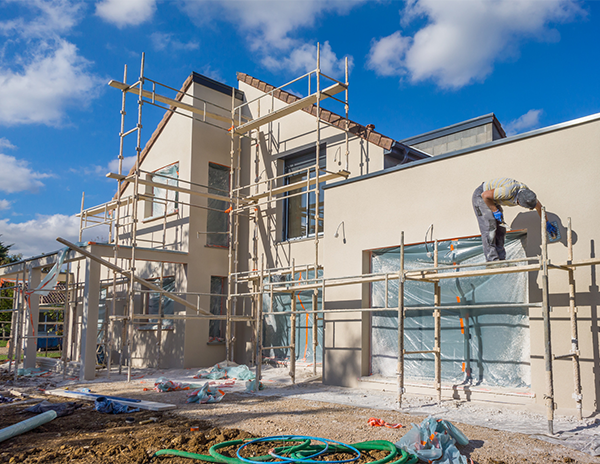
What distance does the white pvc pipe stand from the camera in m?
5.79

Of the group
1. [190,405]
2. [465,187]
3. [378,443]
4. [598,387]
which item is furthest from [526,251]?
[190,405]

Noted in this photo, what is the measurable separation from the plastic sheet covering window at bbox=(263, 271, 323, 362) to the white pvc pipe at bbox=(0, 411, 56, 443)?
231 inches

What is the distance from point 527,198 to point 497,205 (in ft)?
1.66

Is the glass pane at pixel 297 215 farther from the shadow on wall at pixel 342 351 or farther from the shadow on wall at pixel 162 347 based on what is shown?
the shadow on wall at pixel 162 347

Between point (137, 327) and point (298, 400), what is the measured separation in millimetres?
7951

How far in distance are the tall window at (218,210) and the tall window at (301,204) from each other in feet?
6.85

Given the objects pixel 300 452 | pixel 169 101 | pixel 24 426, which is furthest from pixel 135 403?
pixel 169 101

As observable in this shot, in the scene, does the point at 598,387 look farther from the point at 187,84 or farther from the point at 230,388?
the point at 187,84

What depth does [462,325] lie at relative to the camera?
823 centimetres

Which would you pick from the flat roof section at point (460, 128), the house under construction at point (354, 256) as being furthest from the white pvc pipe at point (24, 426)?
the flat roof section at point (460, 128)

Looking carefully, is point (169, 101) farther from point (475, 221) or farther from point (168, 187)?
point (475, 221)

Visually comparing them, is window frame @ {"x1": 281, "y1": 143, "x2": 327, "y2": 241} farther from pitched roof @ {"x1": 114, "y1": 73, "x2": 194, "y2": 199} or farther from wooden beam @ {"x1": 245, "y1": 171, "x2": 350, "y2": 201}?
pitched roof @ {"x1": 114, "y1": 73, "x2": 194, "y2": 199}

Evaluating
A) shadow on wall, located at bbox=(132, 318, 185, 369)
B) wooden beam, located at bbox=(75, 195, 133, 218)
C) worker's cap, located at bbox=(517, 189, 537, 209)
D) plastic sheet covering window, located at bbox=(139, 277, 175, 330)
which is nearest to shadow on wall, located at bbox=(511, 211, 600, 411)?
worker's cap, located at bbox=(517, 189, 537, 209)

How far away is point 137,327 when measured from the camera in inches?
573
